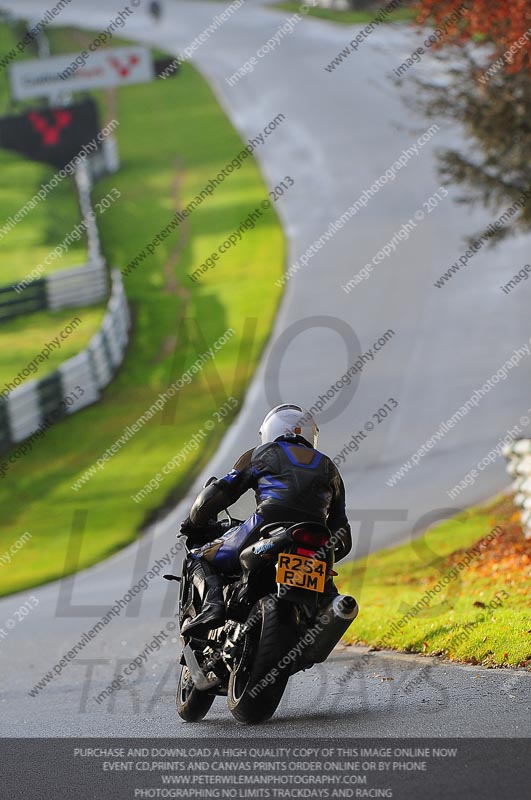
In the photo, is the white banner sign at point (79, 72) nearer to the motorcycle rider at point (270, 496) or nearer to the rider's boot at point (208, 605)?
the motorcycle rider at point (270, 496)

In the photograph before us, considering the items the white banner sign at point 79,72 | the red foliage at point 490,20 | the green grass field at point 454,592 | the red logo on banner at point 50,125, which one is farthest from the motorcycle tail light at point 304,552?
the red logo on banner at point 50,125

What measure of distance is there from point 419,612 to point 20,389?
12.3 m

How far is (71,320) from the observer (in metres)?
28.5

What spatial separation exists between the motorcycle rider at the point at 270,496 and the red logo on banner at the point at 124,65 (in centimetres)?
3588

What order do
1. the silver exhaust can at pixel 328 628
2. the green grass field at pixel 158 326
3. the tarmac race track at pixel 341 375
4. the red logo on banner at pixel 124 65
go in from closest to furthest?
the silver exhaust can at pixel 328 628
the tarmac race track at pixel 341 375
the green grass field at pixel 158 326
the red logo on banner at pixel 124 65

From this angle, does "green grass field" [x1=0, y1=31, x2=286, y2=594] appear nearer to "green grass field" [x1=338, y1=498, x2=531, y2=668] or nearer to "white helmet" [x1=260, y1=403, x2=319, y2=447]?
"green grass field" [x1=338, y1=498, x2=531, y2=668]

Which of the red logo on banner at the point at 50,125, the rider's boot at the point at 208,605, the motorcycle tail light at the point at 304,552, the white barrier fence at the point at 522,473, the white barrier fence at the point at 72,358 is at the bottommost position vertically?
the red logo on banner at the point at 50,125

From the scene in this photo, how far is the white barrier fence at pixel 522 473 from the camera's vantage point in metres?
14.6

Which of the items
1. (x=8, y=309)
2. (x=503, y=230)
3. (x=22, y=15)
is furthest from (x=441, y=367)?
(x=22, y=15)

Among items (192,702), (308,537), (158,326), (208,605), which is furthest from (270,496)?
(158,326)

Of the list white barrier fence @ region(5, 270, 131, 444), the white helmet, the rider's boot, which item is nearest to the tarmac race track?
the rider's boot

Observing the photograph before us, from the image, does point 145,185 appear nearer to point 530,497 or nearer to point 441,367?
point 441,367

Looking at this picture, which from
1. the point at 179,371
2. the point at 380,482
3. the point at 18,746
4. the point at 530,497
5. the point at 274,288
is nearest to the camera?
the point at 18,746

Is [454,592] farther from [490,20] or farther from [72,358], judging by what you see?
[72,358]
